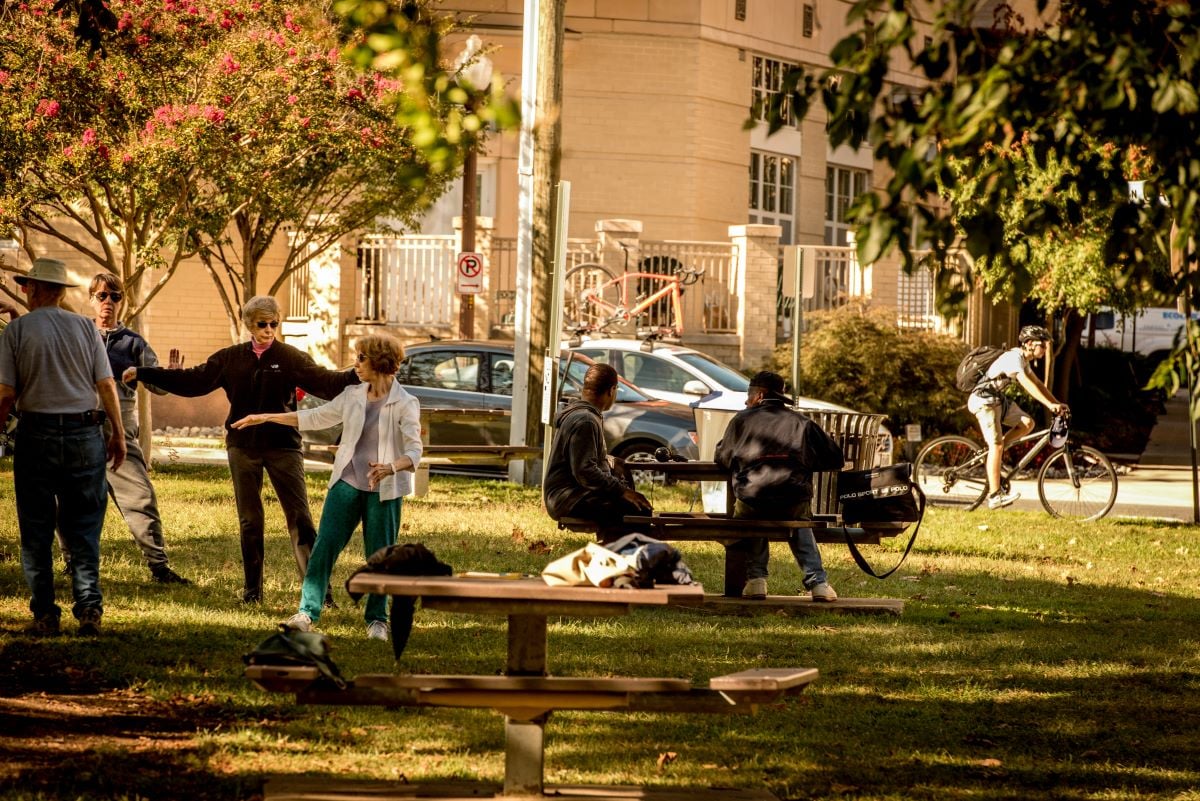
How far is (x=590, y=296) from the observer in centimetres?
2538

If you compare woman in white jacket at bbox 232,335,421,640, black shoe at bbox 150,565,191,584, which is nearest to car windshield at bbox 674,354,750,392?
black shoe at bbox 150,565,191,584

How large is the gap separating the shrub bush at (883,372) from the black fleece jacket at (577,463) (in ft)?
48.3

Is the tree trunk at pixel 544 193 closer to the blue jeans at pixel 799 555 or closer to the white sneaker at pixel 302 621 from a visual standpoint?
the blue jeans at pixel 799 555

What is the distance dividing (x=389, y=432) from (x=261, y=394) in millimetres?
1084

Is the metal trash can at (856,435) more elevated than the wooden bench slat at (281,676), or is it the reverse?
the metal trash can at (856,435)

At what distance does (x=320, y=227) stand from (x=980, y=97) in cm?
2167

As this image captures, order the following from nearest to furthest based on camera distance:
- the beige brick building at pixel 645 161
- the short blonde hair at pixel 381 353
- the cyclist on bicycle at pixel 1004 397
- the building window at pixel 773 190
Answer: the short blonde hair at pixel 381 353, the cyclist on bicycle at pixel 1004 397, the beige brick building at pixel 645 161, the building window at pixel 773 190

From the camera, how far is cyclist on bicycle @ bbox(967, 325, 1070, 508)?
1598 cm

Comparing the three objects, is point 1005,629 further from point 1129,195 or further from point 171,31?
point 171,31

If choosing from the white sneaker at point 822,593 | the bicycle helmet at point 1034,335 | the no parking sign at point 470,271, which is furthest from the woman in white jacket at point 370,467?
the no parking sign at point 470,271

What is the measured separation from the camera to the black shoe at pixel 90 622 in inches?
332

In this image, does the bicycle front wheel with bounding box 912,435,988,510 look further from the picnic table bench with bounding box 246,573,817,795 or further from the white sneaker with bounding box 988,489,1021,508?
the picnic table bench with bounding box 246,573,817,795

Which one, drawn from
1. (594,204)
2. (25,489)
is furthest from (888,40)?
(594,204)

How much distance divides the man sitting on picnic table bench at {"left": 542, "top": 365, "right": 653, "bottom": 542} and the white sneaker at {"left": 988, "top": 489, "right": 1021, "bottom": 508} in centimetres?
774
